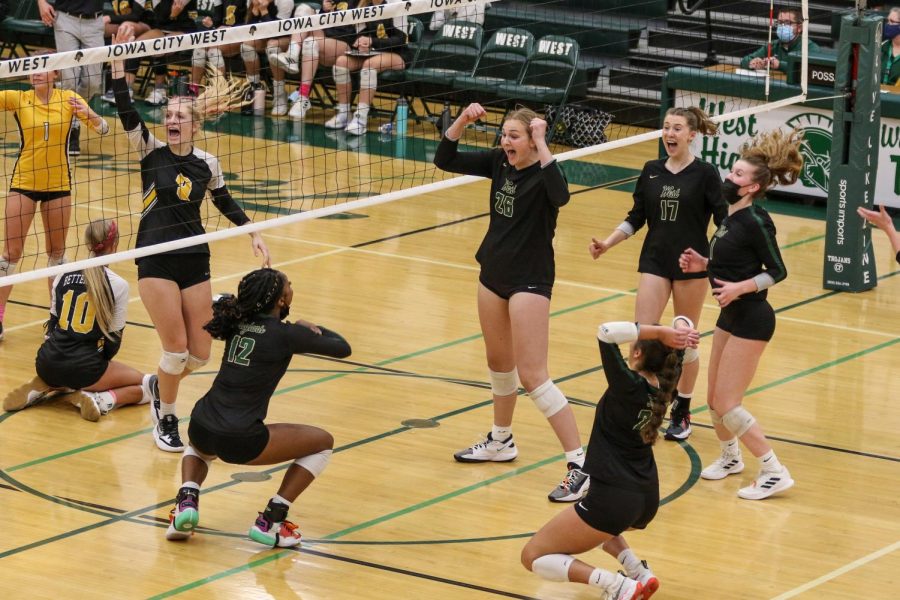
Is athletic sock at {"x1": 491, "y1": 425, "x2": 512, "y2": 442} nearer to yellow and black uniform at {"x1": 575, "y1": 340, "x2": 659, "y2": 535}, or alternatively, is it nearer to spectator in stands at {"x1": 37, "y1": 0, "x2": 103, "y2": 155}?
yellow and black uniform at {"x1": 575, "y1": 340, "x2": 659, "y2": 535}

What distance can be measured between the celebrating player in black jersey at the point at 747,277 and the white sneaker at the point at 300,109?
12.2m

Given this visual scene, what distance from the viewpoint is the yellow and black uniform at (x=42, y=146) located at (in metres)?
11.0

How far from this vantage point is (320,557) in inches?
301

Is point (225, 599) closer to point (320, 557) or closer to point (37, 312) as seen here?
point (320, 557)

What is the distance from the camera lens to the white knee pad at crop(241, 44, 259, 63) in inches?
792

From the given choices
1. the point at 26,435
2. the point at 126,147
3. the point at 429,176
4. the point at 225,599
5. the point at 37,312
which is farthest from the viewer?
the point at 126,147

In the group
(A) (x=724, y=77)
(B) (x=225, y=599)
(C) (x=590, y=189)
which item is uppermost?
(A) (x=724, y=77)

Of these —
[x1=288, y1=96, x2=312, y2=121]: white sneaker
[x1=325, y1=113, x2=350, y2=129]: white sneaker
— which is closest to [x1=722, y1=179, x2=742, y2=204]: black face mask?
[x1=325, y1=113, x2=350, y2=129]: white sneaker

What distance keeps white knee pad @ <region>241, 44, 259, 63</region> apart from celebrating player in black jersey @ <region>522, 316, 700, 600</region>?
14.0m

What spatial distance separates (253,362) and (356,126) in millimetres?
12447

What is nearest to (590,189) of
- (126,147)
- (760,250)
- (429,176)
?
(429,176)

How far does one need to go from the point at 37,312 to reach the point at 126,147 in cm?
732

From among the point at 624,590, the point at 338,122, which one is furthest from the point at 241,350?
the point at 338,122

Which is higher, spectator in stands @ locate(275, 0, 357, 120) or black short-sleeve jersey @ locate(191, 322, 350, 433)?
spectator in stands @ locate(275, 0, 357, 120)
